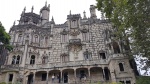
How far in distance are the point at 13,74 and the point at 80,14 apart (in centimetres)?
2001

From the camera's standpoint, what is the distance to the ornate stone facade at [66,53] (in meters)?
28.3

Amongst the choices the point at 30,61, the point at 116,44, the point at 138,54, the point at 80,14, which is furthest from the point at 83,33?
the point at 138,54

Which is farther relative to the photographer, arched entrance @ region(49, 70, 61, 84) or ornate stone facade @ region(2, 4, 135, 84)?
arched entrance @ region(49, 70, 61, 84)

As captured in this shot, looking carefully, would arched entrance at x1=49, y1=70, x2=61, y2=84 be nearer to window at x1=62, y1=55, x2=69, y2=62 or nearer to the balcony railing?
the balcony railing

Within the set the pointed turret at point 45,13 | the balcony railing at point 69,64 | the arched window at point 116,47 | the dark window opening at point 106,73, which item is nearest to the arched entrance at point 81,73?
the balcony railing at point 69,64

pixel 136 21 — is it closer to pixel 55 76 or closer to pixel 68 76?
pixel 68 76

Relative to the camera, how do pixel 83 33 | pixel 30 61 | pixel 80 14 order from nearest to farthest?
pixel 30 61
pixel 83 33
pixel 80 14

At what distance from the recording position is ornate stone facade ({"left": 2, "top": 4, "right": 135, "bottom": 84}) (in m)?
28.3

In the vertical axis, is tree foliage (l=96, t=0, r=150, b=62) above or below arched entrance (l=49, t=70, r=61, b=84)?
above

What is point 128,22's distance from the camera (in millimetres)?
19312

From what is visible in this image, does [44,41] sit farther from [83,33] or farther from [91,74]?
[91,74]

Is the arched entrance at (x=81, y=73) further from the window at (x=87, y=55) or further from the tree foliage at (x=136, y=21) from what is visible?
the tree foliage at (x=136, y=21)

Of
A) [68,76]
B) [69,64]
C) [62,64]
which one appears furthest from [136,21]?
[68,76]

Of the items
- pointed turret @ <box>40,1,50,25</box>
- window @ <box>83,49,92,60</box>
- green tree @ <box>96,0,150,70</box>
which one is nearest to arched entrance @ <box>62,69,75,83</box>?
window @ <box>83,49,92,60</box>
